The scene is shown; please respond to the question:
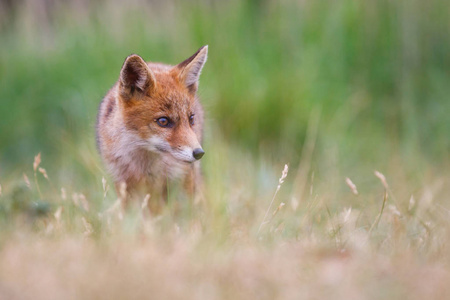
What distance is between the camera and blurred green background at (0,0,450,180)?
19.4 ft

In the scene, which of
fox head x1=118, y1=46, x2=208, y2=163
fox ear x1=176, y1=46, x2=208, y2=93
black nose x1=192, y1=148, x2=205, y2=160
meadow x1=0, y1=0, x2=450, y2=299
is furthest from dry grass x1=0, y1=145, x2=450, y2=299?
fox ear x1=176, y1=46, x2=208, y2=93

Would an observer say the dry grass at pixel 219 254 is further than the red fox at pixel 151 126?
No

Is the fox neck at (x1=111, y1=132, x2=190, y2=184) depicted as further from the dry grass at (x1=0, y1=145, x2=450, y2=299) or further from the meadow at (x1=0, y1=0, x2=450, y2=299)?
the dry grass at (x1=0, y1=145, x2=450, y2=299)

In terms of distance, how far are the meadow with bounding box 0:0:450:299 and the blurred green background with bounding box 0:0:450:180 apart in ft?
0.06

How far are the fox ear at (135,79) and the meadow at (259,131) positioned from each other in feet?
2.02

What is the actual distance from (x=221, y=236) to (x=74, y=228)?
0.83m

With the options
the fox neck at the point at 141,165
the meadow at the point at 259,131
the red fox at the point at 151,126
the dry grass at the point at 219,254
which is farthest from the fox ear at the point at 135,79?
the dry grass at the point at 219,254

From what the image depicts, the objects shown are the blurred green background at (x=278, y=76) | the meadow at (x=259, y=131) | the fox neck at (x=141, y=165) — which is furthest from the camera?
the blurred green background at (x=278, y=76)

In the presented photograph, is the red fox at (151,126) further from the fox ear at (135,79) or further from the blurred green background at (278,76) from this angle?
the blurred green background at (278,76)

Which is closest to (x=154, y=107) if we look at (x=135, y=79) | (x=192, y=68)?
(x=135, y=79)

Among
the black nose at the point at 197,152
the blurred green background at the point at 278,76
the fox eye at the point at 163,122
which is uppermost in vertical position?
the fox eye at the point at 163,122

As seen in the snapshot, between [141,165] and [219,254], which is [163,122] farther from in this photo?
[219,254]

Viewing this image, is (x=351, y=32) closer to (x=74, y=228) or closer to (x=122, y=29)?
(x=122, y=29)

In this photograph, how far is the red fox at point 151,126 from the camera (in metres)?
3.97
